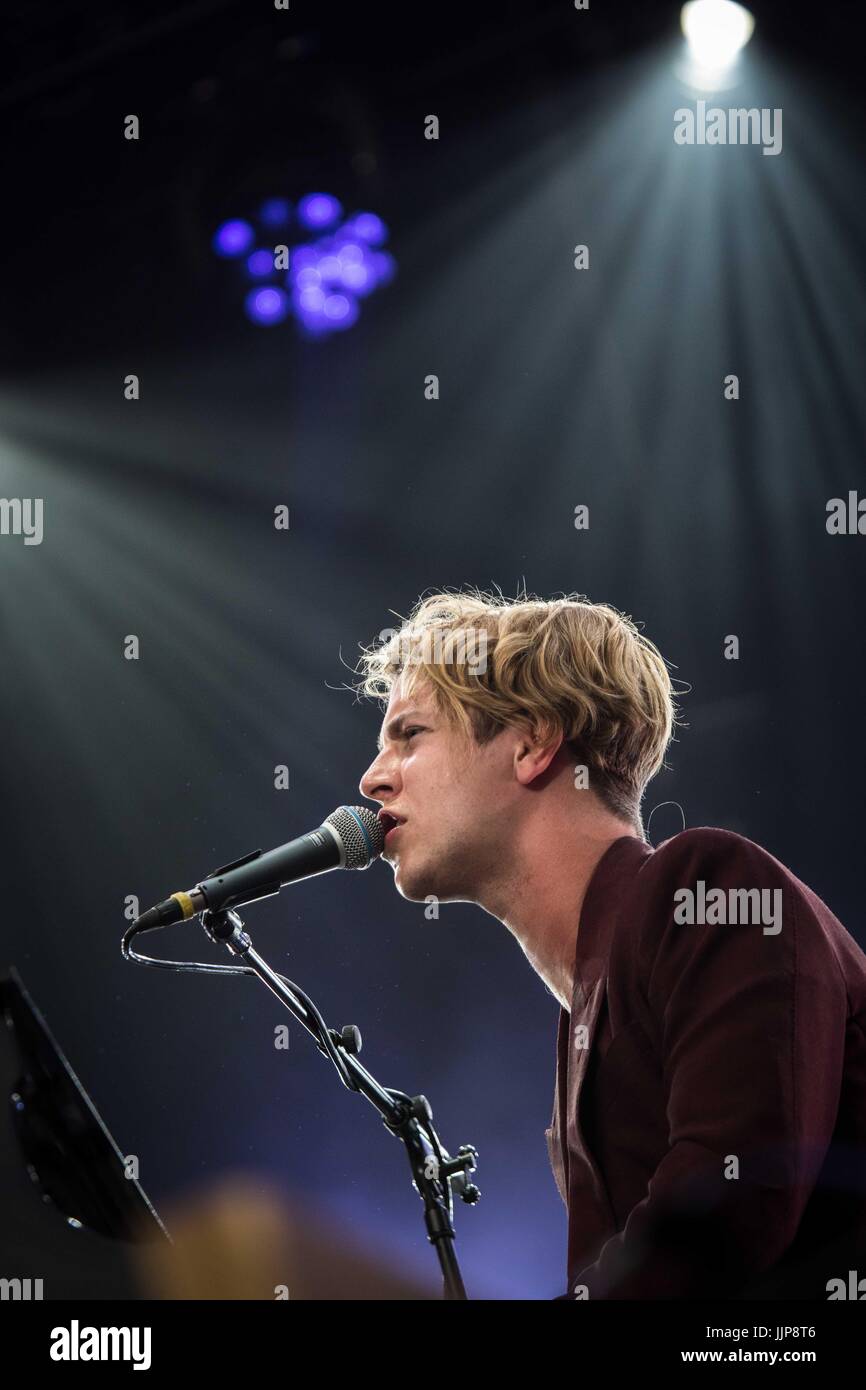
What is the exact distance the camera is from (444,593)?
11.2 ft

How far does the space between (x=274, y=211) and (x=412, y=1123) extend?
8.65 ft

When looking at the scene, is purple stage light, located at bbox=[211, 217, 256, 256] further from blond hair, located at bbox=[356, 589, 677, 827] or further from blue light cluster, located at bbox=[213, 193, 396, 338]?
blond hair, located at bbox=[356, 589, 677, 827]

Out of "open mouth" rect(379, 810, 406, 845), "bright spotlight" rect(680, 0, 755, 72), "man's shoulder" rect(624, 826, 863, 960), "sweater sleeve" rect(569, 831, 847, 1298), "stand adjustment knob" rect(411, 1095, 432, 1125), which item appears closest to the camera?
"sweater sleeve" rect(569, 831, 847, 1298)

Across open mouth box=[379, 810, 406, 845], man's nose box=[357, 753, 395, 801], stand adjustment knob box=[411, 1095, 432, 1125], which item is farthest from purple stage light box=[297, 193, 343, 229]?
stand adjustment knob box=[411, 1095, 432, 1125]

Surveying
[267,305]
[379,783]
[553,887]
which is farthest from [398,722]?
[267,305]

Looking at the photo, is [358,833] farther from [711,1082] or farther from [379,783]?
[711,1082]

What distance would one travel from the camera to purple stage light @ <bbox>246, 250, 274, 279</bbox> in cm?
368

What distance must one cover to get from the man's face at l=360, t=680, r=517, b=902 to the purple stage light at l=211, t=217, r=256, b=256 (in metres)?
1.74

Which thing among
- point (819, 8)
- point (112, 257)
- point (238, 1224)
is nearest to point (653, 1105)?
point (238, 1224)

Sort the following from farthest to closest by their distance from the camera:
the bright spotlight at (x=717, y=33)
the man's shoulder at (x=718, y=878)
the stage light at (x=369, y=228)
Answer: the stage light at (x=369, y=228) < the bright spotlight at (x=717, y=33) < the man's shoulder at (x=718, y=878)

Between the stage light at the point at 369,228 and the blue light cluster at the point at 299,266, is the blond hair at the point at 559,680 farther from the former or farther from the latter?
the stage light at the point at 369,228

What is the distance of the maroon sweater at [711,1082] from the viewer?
1.95 m

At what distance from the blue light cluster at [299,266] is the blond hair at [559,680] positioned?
4.11 feet

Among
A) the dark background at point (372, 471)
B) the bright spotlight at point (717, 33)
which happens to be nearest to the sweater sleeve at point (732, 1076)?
the dark background at point (372, 471)
